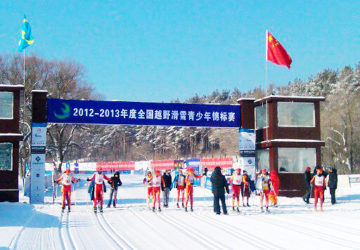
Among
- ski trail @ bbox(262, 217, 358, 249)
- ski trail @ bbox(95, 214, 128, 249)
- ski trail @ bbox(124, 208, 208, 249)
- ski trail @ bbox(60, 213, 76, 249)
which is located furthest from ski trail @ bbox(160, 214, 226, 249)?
ski trail @ bbox(60, 213, 76, 249)

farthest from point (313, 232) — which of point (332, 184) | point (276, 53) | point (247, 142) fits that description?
point (276, 53)

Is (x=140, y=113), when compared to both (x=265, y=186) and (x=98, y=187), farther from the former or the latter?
(x=265, y=186)

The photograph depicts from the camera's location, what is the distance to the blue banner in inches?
989

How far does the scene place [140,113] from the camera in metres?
26.3

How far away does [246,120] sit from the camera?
90.2 ft

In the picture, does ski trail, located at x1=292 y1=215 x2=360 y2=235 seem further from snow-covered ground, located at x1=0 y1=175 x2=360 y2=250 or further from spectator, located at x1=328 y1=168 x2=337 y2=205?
spectator, located at x1=328 y1=168 x2=337 y2=205

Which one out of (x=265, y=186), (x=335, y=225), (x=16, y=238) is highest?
(x=265, y=186)

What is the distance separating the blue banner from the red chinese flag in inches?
135

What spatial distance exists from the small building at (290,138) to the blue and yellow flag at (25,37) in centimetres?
1215

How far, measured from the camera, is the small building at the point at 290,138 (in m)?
27.5

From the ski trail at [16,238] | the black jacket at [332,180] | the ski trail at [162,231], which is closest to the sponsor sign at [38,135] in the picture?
the ski trail at [162,231]

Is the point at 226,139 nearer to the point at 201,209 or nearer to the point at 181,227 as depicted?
the point at 201,209

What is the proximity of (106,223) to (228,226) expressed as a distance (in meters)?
3.95

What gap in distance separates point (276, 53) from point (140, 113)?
332 inches
